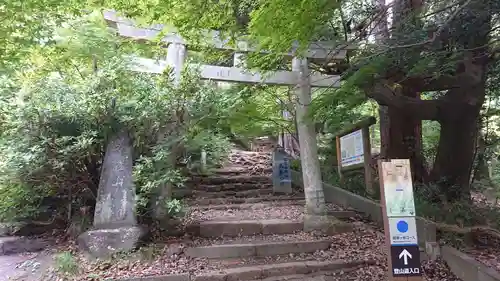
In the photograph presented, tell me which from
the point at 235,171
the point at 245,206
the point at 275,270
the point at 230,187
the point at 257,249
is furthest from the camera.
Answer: the point at 235,171

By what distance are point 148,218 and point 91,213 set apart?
0.86 metres

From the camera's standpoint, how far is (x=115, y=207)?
4.41m

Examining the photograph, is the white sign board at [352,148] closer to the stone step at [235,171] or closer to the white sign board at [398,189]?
the stone step at [235,171]

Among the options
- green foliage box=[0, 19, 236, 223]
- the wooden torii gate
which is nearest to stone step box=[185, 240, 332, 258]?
green foliage box=[0, 19, 236, 223]

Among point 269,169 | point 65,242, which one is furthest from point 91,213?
point 269,169

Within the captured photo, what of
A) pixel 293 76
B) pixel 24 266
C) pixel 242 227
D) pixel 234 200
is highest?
pixel 293 76

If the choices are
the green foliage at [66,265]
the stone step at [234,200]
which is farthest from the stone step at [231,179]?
the green foliage at [66,265]

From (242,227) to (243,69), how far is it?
2.70m

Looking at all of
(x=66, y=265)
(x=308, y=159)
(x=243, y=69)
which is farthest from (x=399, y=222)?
(x=243, y=69)

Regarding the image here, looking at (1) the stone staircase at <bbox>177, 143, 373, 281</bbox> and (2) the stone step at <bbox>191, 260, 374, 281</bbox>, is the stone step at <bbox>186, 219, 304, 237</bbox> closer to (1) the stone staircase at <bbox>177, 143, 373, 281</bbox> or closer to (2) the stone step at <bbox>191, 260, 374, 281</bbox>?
(1) the stone staircase at <bbox>177, 143, 373, 281</bbox>

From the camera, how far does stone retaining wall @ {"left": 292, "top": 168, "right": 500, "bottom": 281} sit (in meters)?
3.71

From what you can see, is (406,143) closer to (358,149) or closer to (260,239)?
(358,149)

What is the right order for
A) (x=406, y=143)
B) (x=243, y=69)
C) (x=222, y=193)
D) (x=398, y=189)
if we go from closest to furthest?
1. (x=398, y=189)
2. (x=243, y=69)
3. (x=406, y=143)
4. (x=222, y=193)

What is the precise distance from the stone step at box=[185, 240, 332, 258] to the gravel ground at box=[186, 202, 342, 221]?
85cm
